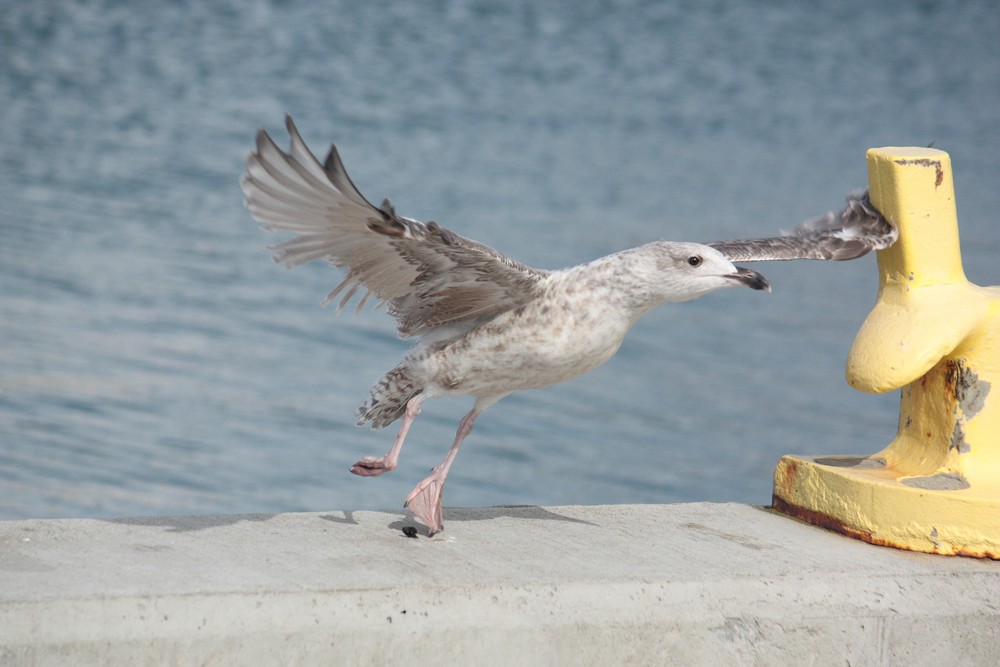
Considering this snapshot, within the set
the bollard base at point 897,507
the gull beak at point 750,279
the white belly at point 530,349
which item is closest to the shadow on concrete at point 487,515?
the white belly at point 530,349

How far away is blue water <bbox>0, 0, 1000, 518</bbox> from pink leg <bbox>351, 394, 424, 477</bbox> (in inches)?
116

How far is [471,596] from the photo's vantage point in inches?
129

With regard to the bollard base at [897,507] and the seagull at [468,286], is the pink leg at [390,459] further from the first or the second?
the bollard base at [897,507]

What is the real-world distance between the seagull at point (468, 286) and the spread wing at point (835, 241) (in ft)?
0.08

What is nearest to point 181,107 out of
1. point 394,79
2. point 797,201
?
point 394,79

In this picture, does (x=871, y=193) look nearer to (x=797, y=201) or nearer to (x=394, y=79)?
(x=797, y=201)

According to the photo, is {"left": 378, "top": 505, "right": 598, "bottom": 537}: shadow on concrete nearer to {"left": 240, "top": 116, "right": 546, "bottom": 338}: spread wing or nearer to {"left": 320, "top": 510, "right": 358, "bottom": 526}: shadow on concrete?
{"left": 320, "top": 510, "right": 358, "bottom": 526}: shadow on concrete

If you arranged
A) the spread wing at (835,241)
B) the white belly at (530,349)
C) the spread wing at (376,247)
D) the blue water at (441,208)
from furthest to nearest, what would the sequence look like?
the blue water at (441,208), the spread wing at (835,241), the white belly at (530,349), the spread wing at (376,247)

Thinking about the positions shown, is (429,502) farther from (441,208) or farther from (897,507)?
(441,208)

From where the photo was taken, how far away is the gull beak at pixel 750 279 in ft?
12.9

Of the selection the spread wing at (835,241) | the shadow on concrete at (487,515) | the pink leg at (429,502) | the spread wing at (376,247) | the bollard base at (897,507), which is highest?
the spread wing at (835,241)

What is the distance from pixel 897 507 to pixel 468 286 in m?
1.35

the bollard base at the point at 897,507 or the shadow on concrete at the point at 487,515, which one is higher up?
the bollard base at the point at 897,507

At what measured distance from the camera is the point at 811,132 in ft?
56.0
